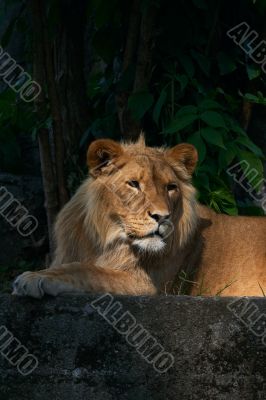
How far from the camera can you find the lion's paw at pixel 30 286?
277cm

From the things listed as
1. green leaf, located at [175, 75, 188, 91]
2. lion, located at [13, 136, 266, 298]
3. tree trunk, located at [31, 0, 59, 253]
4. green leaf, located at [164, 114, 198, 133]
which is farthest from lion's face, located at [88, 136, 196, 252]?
tree trunk, located at [31, 0, 59, 253]

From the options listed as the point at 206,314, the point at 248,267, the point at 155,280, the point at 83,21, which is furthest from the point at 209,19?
the point at 206,314

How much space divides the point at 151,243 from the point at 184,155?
0.59m

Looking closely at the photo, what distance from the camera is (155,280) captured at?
151 inches

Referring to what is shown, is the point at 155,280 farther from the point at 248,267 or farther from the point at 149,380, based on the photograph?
the point at 149,380

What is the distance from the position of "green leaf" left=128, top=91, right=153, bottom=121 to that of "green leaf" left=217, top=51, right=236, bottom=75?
19.5 inches

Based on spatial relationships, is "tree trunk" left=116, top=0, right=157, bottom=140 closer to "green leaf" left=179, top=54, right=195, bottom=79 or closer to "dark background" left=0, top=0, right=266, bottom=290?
"dark background" left=0, top=0, right=266, bottom=290

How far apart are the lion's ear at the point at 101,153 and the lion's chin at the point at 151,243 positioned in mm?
387

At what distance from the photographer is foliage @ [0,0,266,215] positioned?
15.4ft

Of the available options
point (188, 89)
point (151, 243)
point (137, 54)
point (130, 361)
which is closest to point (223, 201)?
point (188, 89)

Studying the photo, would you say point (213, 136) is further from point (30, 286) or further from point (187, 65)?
point (30, 286)

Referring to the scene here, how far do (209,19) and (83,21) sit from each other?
2.53 ft

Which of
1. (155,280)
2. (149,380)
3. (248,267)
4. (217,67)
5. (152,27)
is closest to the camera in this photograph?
(149,380)

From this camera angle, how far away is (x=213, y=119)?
4.69 metres
